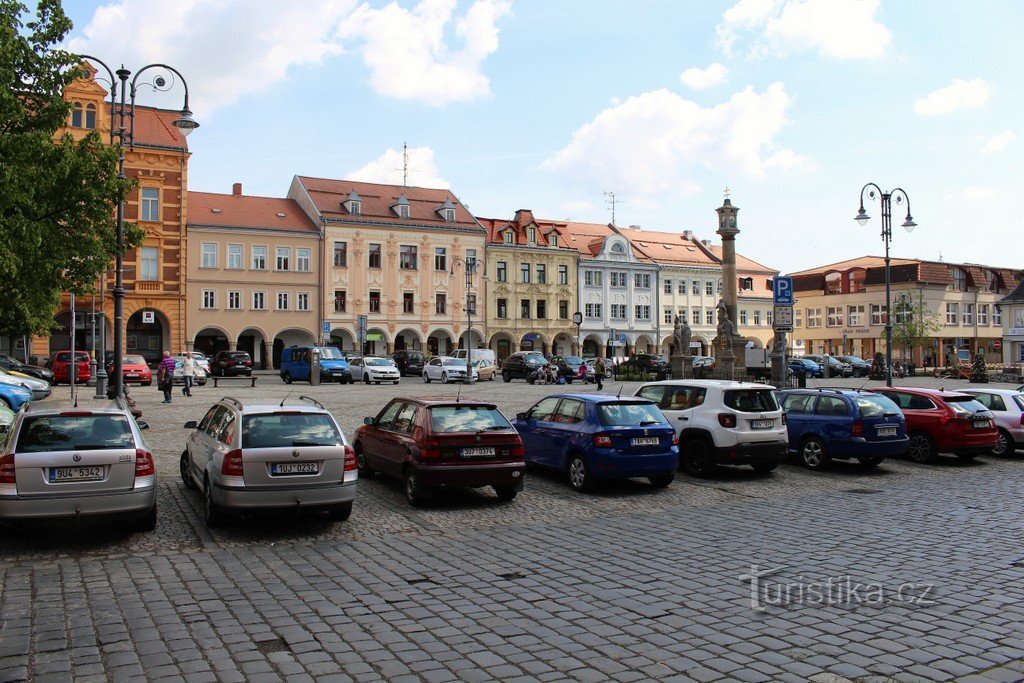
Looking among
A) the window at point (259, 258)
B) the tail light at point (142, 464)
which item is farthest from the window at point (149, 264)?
the tail light at point (142, 464)

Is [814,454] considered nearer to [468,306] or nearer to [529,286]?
[468,306]

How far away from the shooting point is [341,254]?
60625 millimetres

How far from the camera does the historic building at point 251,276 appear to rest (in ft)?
183

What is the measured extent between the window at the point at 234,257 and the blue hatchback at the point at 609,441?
48.2 m

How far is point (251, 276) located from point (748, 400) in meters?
49.1

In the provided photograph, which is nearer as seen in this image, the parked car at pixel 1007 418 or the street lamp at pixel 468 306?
the parked car at pixel 1007 418

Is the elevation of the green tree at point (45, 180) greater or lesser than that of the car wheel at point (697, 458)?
greater

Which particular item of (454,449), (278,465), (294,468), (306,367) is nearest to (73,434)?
(278,465)

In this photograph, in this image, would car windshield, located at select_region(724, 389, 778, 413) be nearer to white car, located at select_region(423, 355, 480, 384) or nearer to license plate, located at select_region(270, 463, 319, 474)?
license plate, located at select_region(270, 463, 319, 474)

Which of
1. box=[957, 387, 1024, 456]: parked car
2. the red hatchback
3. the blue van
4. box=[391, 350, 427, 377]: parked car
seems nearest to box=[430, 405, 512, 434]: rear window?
the red hatchback

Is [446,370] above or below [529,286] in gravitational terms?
below

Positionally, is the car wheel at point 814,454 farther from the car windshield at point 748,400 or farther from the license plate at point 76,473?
the license plate at point 76,473

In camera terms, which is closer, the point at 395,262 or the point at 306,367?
the point at 306,367

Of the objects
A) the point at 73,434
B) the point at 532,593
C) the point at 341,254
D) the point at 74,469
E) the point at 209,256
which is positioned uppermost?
the point at 341,254
